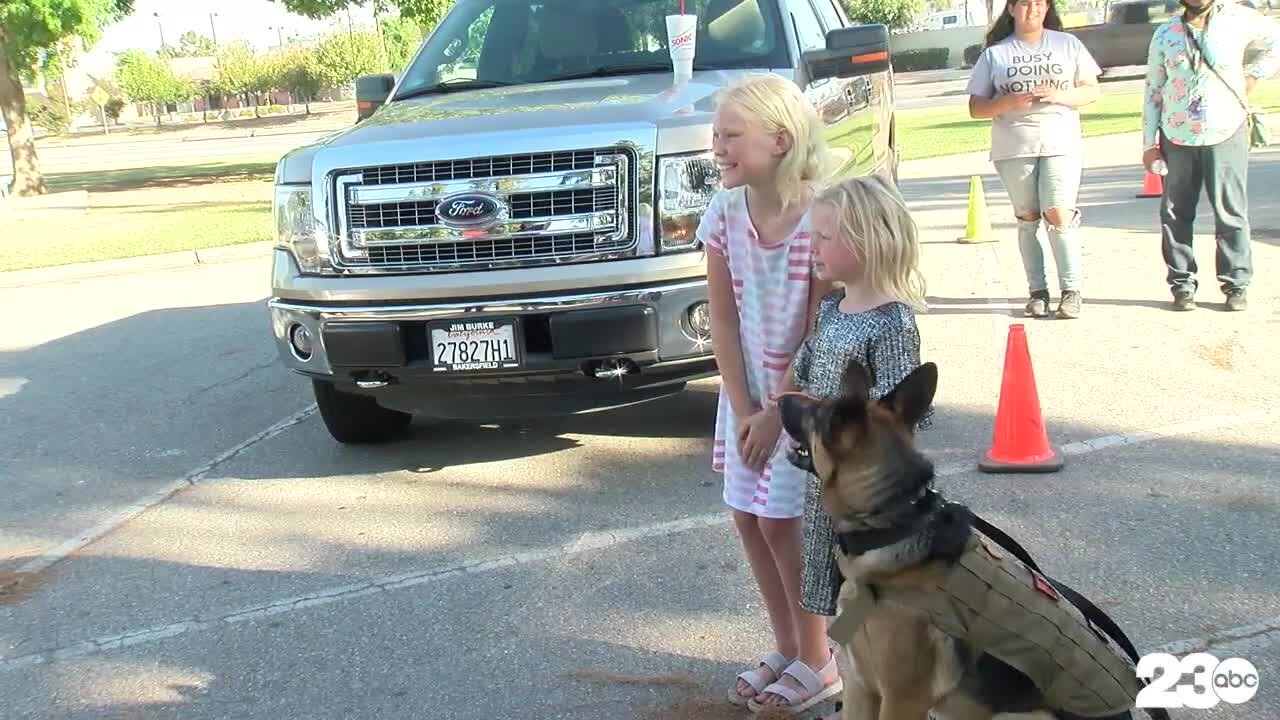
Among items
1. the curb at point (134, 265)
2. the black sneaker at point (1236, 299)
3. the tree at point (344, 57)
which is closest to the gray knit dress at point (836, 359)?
the black sneaker at point (1236, 299)

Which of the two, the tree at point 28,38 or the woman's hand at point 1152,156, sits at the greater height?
the tree at point 28,38

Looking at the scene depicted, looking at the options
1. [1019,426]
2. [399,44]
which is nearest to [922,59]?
[399,44]

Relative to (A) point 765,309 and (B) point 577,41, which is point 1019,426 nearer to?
(A) point 765,309

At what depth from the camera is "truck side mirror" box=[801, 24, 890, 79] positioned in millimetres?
5262

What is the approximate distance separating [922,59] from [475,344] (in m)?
51.0

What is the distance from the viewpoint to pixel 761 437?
289cm

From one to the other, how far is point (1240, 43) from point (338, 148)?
16.5 feet

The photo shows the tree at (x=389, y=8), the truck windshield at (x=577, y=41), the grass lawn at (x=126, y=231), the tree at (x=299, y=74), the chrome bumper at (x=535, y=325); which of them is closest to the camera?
the chrome bumper at (x=535, y=325)

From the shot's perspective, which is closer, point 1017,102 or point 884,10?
point 1017,102

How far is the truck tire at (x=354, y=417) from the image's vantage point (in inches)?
217

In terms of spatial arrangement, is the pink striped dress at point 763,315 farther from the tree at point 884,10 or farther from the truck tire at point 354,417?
the tree at point 884,10

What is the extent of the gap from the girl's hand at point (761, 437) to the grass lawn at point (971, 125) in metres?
13.7

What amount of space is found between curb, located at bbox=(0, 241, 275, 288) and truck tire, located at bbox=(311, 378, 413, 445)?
7670 mm

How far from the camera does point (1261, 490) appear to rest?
4320mm
